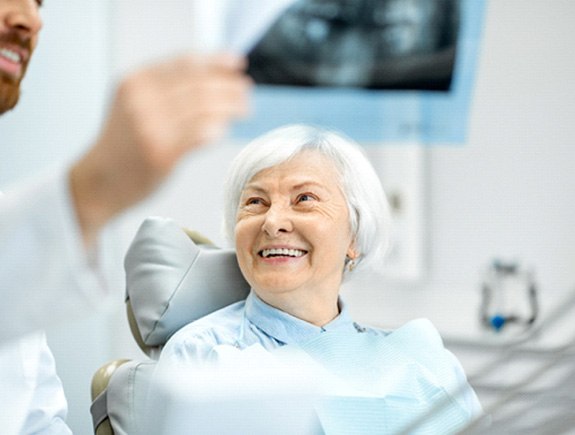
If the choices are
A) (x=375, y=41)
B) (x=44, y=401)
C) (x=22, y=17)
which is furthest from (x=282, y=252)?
(x=375, y=41)

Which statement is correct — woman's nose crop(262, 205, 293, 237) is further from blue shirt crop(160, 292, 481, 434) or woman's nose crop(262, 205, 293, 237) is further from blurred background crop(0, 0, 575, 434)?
blurred background crop(0, 0, 575, 434)

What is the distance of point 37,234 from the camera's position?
776mm

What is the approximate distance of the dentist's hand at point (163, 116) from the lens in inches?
26.1

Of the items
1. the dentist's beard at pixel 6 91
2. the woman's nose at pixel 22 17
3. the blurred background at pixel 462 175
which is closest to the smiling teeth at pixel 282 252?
the dentist's beard at pixel 6 91

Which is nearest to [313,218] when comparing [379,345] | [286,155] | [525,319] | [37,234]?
[286,155]

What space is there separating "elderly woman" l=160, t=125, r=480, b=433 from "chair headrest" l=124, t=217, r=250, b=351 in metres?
0.09

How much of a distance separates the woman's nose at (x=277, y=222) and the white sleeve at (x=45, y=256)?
1.13m

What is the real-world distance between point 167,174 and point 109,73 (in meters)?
3.02

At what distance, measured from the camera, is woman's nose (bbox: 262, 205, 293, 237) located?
1928 mm

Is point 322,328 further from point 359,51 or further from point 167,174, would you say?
point 359,51

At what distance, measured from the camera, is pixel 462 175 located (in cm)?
355

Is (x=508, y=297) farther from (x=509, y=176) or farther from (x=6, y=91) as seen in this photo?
(x=6, y=91)

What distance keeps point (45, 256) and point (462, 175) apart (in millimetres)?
Result: 2914

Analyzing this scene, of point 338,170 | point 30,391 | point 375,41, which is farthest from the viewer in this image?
point 375,41
